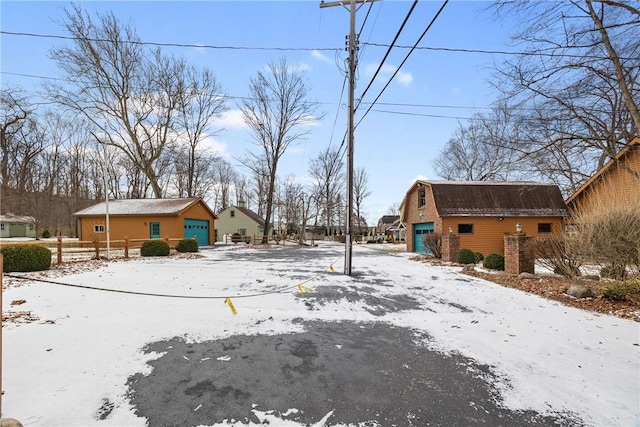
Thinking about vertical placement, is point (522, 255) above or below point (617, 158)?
below

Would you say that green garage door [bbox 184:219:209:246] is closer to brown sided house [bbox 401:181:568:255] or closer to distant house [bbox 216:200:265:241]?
distant house [bbox 216:200:265:241]

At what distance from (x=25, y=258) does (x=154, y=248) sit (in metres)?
6.29

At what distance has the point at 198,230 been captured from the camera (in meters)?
25.8

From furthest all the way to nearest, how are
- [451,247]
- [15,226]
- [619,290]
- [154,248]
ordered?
[15,226], [154,248], [451,247], [619,290]

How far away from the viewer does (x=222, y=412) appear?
8.77 ft

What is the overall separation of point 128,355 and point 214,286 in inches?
164

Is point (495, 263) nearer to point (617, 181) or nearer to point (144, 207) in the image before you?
point (617, 181)

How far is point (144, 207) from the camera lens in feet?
77.8

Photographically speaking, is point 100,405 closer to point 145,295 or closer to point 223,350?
point 223,350

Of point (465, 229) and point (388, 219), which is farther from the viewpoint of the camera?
point (388, 219)

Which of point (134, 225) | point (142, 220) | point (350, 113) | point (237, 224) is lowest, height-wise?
point (134, 225)

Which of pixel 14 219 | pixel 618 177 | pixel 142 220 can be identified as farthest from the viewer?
pixel 14 219

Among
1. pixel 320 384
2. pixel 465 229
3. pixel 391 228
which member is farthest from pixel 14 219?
pixel 391 228

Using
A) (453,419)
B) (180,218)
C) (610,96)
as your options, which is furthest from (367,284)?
(180,218)
